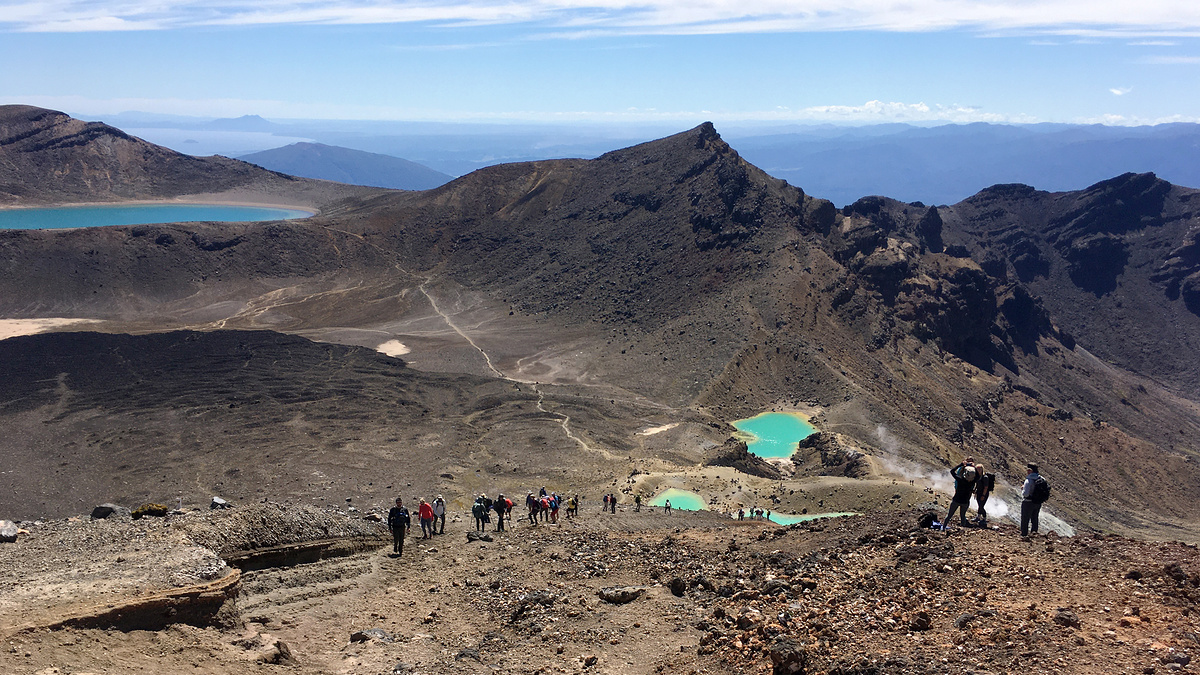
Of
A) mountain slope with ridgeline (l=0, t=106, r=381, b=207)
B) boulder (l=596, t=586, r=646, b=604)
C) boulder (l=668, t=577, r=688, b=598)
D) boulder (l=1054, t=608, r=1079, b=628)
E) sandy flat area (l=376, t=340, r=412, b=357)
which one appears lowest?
sandy flat area (l=376, t=340, r=412, b=357)

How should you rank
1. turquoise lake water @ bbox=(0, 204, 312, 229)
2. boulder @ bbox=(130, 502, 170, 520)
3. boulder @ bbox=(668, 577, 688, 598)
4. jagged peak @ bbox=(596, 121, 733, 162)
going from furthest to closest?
1. turquoise lake water @ bbox=(0, 204, 312, 229)
2. jagged peak @ bbox=(596, 121, 733, 162)
3. boulder @ bbox=(130, 502, 170, 520)
4. boulder @ bbox=(668, 577, 688, 598)

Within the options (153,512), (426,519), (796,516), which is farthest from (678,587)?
(796,516)

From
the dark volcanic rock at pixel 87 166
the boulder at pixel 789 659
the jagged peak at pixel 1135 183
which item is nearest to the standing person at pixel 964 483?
the boulder at pixel 789 659

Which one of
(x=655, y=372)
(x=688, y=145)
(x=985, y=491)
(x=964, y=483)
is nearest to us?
(x=964, y=483)

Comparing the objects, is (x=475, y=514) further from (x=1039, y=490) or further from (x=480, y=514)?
(x=1039, y=490)

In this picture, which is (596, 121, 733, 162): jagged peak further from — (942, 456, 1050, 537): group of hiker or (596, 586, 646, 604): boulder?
(596, 586, 646, 604): boulder

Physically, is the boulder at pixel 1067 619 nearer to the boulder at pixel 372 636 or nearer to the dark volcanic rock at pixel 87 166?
the boulder at pixel 372 636

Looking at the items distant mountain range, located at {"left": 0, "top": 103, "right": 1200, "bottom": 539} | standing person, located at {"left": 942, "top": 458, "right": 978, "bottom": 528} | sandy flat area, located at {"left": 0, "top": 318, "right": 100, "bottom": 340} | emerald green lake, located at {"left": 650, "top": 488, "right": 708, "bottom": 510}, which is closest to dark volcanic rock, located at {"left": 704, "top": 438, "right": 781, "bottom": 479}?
distant mountain range, located at {"left": 0, "top": 103, "right": 1200, "bottom": 539}
